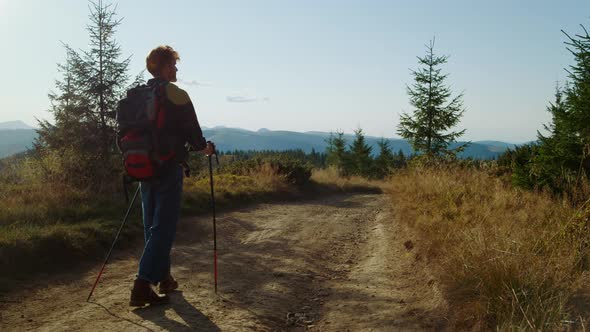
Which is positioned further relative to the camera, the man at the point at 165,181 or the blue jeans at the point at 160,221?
the blue jeans at the point at 160,221

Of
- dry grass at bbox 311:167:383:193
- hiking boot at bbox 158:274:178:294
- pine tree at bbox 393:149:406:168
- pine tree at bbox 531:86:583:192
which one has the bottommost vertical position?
dry grass at bbox 311:167:383:193

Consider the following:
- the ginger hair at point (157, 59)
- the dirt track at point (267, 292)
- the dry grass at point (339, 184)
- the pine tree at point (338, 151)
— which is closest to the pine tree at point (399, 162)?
the dry grass at point (339, 184)

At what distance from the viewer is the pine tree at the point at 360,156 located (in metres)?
48.1

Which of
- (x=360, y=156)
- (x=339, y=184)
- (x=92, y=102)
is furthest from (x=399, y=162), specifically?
(x=92, y=102)

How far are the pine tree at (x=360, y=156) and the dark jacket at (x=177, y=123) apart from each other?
44.3 metres

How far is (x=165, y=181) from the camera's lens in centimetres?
402

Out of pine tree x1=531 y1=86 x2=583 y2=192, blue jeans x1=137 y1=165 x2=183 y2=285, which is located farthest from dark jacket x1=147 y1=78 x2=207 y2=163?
pine tree x1=531 y1=86 x2=583 y2=192

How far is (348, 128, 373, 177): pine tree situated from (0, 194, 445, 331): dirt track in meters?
40.8

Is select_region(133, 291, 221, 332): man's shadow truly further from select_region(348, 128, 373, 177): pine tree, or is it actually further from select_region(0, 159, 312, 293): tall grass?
select_region(348, 128, 373, 177): pine tree

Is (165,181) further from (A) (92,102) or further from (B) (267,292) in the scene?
(A) (92,102)

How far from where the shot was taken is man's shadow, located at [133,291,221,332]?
344 cm

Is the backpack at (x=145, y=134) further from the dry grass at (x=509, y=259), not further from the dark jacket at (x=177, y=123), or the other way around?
the dry grass at (x=509, y=259)

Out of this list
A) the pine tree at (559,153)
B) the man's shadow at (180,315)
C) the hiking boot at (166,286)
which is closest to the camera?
the man's shadow at (180,315)

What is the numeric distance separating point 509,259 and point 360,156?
4573 centimetres
